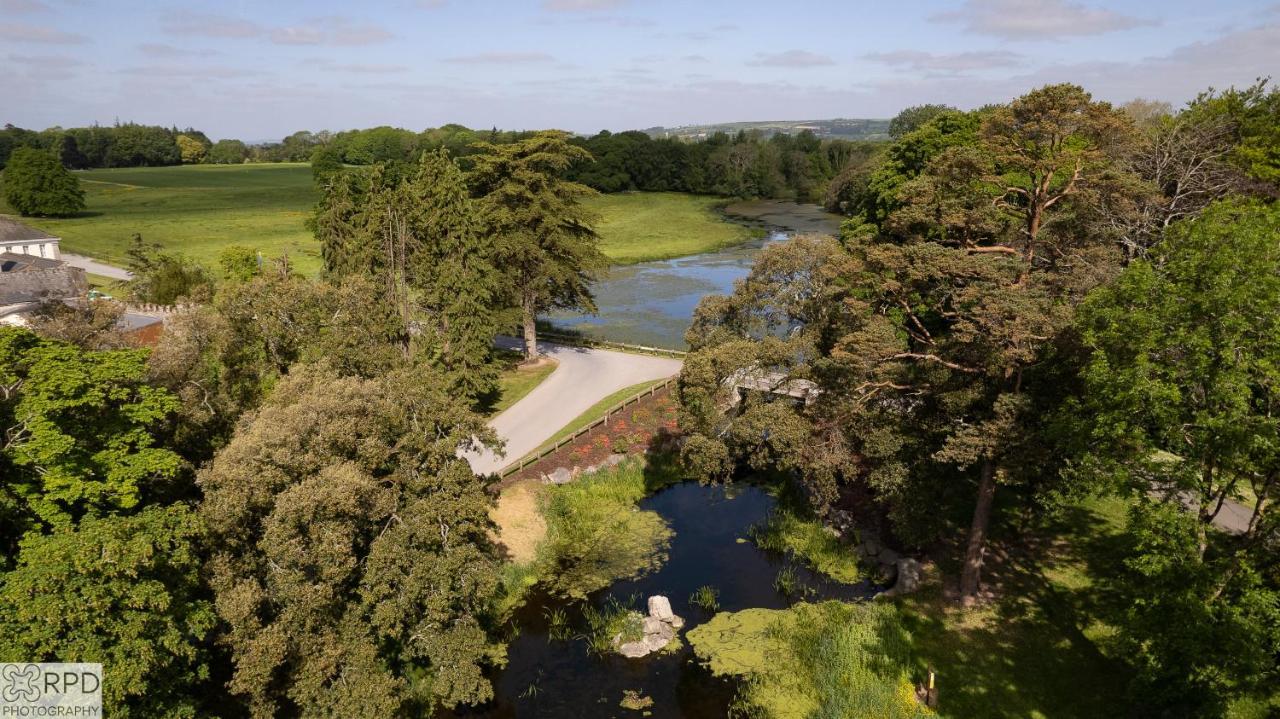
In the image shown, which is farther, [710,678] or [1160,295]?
[710,678]

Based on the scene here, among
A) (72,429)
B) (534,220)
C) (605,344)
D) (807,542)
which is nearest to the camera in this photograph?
(72,429)

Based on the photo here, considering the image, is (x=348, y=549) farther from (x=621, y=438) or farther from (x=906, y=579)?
(x=621, y=438)

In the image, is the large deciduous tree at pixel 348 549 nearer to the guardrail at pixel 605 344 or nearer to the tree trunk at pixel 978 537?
the tree trunk at pixel 978 537

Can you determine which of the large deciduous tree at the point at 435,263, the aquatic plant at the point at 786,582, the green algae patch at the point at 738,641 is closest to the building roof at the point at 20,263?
the large deciduous tree at the point at 435,263

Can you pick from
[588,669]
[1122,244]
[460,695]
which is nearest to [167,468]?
[460,695]

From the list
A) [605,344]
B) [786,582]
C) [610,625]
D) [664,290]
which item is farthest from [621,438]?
[664,290]

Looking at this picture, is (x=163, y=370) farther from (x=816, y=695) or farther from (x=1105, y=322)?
(x=1105, y=322)

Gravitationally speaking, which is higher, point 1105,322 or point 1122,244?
point 1122,244

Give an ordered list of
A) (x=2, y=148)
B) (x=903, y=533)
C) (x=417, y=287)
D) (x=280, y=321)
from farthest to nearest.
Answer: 1. (x=2, y=148)
2. (x=417, y=287)
3. (x=280, y=321)
4. (x=903, y=533)
